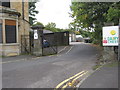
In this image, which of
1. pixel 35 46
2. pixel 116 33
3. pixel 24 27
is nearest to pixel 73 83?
pixel 116 33

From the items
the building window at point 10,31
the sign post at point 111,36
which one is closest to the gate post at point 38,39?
the building window at point 10,31

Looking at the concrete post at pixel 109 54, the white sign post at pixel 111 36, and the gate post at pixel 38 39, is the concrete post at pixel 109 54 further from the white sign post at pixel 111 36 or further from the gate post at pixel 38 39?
the gate post at pixel 38 39

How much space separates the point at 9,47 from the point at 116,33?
9222 millimetres

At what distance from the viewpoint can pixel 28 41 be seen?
16.0 m

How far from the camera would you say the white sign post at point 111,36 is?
964cm

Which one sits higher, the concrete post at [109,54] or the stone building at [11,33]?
the stone building at [11,33]

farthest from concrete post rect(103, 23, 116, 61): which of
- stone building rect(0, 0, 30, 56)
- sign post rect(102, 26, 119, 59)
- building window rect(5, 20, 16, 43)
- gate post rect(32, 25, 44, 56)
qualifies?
building window rect(5, 20, 16, 43)

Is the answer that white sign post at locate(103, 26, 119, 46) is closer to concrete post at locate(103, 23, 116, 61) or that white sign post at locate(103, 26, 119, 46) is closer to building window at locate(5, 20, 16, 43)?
concrete post at locate(103, 23, 116, 61)

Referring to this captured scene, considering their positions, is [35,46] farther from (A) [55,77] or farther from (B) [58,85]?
(B) [58,85]

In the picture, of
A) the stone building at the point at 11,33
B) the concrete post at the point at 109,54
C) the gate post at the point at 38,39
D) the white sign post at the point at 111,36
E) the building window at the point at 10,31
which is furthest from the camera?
the gate post at the point at 38,39

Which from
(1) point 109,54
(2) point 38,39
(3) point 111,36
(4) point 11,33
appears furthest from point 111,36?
(4) point 11,33

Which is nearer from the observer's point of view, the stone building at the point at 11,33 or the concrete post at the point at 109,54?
the concrete post at the point at 109,54

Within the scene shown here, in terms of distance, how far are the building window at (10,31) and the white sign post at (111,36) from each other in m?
8.46

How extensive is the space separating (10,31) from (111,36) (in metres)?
8.92
